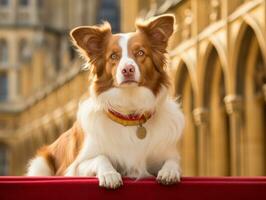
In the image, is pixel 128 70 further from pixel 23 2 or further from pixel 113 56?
pixel 23 2

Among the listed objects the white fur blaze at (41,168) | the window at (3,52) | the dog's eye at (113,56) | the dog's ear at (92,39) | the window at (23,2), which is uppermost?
the window at (23,2)

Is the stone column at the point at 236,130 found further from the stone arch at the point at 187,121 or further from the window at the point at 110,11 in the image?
the window at the point at 110,11

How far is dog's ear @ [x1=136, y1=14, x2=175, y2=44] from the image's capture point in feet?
18.4

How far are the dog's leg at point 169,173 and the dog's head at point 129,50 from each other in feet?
1.65

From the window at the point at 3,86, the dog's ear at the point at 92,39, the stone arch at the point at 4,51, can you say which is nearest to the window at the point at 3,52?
the stone arch at the point at 4,51

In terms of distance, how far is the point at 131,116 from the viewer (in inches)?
218

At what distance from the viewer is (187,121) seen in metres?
25.6

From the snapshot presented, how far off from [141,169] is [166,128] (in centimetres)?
32

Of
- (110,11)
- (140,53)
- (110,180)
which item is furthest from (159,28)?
(110,11)

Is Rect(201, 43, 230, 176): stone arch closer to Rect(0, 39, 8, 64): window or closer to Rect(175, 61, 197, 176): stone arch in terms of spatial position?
Rect(175, 61, 197, 176): stone arch

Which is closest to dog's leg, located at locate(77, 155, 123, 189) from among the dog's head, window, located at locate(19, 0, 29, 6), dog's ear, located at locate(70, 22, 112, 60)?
the dog's head

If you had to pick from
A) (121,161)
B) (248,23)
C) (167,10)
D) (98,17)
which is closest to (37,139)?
(98,17)
